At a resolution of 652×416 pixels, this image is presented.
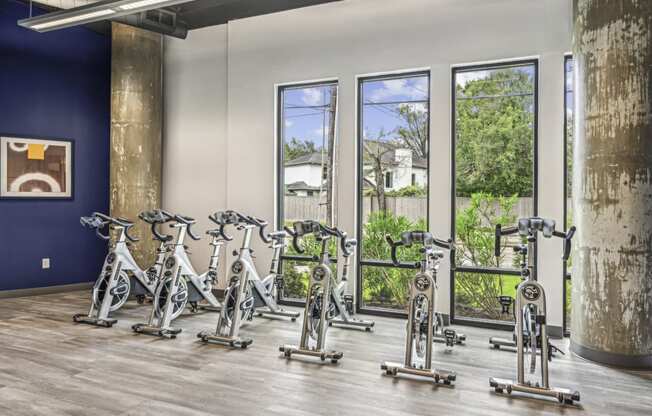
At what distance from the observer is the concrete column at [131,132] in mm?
6969

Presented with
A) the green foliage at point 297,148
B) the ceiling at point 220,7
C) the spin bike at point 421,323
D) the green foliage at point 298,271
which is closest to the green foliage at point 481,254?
the spin bike at point 421,323

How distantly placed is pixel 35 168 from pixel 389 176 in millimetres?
4584

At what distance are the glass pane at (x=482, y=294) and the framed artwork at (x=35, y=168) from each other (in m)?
5.31

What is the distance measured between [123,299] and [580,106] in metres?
→ 4.89

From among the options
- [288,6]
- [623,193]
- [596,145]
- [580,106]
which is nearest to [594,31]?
[580,106]

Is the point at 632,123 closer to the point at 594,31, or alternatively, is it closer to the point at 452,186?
the point at 594,31

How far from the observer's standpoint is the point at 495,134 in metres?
5.45

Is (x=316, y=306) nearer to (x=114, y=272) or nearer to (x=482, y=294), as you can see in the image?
(x=482, y=294)

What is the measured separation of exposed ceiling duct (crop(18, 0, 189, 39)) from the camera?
5.07 meters

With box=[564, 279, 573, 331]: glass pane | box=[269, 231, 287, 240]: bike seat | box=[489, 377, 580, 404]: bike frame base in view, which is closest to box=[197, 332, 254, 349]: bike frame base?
box=[269, 231, 287, 240]: bike seat

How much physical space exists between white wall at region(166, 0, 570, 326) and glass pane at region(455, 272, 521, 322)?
0.55ft

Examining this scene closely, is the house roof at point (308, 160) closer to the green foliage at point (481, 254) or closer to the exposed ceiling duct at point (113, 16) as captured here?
the green foliage at point (481, 254)

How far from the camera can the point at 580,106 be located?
4.38 m

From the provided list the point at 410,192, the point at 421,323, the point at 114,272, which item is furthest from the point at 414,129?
the point at 114,272
